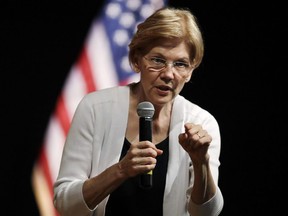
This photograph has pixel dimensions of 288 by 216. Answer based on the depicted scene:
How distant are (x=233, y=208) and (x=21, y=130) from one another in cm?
98

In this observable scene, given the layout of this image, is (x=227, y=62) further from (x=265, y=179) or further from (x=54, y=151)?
(x=54, y=151)

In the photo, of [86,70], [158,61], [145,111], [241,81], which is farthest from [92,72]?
[145,111]

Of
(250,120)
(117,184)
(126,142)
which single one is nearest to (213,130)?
(126,142)

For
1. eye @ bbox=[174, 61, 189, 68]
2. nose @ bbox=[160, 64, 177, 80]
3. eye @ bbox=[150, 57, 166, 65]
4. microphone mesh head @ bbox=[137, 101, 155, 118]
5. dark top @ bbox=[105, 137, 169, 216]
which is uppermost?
eye @ bbox=[150, 57, 166, 65]

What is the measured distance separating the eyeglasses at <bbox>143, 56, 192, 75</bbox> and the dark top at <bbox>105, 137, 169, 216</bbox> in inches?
10.9

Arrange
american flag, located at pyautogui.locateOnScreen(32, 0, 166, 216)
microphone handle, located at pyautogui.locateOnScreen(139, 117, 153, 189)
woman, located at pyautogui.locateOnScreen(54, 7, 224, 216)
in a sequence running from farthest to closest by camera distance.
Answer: american flag, located at pyautogui.locateOnScreen(32, 0, 166, 216) → woman, located at pyautogui.locateOnScreen(54, 7, 224, 216) → microphone handle, located at pyautogui.locateOnScreen(139, 117, 153, 189)

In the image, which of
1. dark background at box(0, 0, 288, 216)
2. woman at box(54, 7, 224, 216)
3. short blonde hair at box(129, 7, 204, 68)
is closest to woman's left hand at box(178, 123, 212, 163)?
woman at box(54, 7, 224, 216)

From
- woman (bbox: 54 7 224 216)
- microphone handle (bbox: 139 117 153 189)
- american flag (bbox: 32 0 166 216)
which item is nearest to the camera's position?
microphone handle (bbox: 139 117 153 189)

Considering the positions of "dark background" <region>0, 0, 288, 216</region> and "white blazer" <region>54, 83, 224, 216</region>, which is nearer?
"white blazer" <region>54, 83, 224, 216</region>

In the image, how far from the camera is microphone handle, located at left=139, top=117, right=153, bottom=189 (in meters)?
1.29

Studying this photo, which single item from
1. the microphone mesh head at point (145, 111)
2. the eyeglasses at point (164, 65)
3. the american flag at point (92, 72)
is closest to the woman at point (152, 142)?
the eyeglasses at point (164, 65)

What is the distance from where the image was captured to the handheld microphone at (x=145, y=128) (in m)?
1.30

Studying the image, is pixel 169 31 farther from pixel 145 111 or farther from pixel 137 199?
pixel 137 199

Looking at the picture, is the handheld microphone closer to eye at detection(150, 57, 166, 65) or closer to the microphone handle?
the microphone handle
